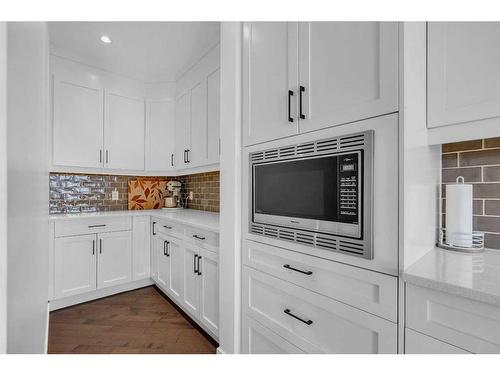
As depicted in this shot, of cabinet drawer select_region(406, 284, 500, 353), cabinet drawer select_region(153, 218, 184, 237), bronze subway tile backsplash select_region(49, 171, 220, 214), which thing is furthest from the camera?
bronze subway tile backsplash select_region(49, 171, 220, 214)

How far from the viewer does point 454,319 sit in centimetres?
72

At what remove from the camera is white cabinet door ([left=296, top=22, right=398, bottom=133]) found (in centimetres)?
87

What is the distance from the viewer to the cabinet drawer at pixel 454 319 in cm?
66

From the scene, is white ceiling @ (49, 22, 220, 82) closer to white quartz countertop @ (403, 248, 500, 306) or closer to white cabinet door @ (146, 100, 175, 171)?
white cabinet door @ (146, 100, 175, 171)

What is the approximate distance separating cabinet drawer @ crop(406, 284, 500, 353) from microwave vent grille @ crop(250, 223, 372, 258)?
20 cm

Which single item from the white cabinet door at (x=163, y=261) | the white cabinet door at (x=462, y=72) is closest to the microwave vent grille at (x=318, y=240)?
the white cabinet door at (x=462, y=72)

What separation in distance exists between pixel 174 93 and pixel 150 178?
1209mm

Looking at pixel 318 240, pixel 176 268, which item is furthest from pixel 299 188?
pixel 176 268

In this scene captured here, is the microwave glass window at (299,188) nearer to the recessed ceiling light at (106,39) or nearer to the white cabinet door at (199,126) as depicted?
the white cabinet door at (199,126)

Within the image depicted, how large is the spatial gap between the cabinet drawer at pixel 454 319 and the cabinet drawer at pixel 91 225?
280 cm

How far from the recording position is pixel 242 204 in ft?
5.06

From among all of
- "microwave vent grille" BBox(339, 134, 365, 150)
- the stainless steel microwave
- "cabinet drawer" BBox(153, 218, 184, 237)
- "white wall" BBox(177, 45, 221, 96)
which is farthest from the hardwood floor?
"white wall" BBox(177, 45, 221, 96)

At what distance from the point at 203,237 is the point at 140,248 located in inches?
54.7
